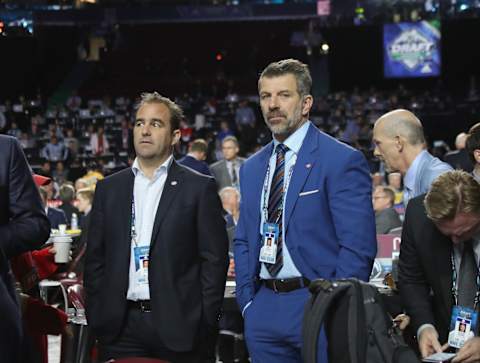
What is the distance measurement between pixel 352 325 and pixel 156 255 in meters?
1.30

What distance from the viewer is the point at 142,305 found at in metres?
4.35

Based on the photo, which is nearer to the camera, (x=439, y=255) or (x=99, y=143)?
(x=439, y=255)

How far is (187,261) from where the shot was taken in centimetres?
441

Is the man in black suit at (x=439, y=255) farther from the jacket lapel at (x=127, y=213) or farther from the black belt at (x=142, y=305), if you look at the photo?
the jacket lapel at (x=127, y=213)

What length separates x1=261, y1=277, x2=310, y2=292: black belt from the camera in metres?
4.03

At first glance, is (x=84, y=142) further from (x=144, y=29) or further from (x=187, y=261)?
(x=187, y=261)

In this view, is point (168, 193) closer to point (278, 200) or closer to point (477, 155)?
point (278, 200)

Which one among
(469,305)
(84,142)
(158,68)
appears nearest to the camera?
(469,305)


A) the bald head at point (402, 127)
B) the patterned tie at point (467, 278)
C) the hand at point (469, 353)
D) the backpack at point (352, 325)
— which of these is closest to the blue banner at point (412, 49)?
the bald head at point (402, 127)

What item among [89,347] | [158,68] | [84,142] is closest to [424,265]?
[89,347]

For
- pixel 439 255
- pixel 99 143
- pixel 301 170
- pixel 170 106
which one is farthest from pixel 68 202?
pixel 99 143

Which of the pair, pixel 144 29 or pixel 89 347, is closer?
pixel 89 347

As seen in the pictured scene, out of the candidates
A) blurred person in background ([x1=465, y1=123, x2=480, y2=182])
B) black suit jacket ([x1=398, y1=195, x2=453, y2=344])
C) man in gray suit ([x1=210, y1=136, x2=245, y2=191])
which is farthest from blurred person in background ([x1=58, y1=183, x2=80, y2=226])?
black suit jacket ([x1=398, y1=195, x2=453, y2=344])

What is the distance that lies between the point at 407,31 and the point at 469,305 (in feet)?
96.6
